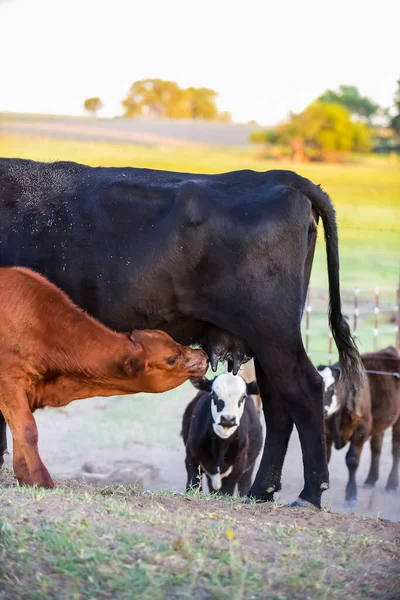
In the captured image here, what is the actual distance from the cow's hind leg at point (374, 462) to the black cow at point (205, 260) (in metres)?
5.06

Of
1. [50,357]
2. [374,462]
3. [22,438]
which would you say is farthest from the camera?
[374,462]

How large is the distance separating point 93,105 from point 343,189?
7362 mm

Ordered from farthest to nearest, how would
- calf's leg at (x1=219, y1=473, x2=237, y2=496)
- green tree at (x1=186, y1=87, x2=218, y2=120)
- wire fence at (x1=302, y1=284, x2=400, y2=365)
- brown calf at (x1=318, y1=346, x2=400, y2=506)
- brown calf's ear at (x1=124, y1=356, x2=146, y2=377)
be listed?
green tree at (x1=186, y1=87, x2=218, y2=120), wire fence at (x1=302, y1=284, x2=400, y2=365), brown calf at (x1=318, y1=346, x2=400, y2=506), calf's leg at (x1=219, y1=473, x2=237, y2=496), brown calf's ear at (x1=124, y1=356, x2=146, y2=377)

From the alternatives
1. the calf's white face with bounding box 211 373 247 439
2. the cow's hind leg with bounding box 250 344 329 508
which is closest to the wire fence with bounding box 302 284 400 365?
the calf's white face with bounding box 211 373 247 439

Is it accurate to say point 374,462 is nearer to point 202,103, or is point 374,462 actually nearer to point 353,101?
point 202,103

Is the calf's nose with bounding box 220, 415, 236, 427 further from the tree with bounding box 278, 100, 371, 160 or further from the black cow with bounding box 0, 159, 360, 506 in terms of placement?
the tree with bounding box 278, 100, 371, 160

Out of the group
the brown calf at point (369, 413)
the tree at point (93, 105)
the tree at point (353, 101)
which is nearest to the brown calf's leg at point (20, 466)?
the brown calf at point (369, 413)

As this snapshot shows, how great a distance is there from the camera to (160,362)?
6.10 m

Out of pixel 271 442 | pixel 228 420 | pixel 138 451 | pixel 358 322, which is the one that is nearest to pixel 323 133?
pixel 358 322

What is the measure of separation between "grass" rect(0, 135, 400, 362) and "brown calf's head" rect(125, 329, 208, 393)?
1179cm

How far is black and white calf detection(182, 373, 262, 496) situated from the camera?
352 inches

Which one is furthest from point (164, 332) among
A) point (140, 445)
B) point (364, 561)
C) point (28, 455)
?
point (140, 445)

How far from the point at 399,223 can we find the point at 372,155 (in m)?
6.10

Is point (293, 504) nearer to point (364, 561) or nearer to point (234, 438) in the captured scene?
point (364, 561)
